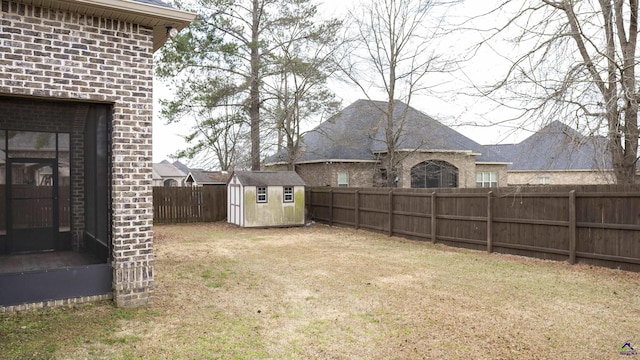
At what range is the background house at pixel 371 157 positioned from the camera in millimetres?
22797

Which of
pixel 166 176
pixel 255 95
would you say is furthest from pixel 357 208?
pixel 166 176

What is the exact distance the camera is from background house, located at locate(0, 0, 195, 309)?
529 cm

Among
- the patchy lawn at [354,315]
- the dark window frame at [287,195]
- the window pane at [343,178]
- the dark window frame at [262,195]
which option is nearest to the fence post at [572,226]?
the patchy lawn at [354,315]

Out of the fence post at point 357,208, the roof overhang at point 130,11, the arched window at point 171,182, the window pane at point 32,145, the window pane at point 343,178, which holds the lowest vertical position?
the fence post at point 357,208

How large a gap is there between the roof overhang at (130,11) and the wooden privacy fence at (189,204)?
13823mm

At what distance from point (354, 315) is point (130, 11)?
192 inches

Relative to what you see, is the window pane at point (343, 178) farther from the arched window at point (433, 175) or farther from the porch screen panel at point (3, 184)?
the porch screen panel at point (3, 184)

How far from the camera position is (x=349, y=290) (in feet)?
23.1

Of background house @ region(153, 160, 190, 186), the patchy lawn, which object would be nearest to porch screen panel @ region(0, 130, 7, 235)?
the patchy lawn

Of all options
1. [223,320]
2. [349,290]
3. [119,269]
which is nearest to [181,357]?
[223,320]

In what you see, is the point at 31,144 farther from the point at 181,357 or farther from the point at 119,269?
the point at 181,357

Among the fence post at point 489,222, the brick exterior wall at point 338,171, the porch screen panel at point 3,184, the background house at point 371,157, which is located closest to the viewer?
the porch screen panel at point 3,184

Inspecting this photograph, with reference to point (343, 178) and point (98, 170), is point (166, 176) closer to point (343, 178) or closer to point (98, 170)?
point (343, 178)

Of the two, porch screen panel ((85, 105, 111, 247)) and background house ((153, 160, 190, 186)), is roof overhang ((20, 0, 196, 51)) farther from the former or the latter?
background house ((153, 160, 190, 186))
